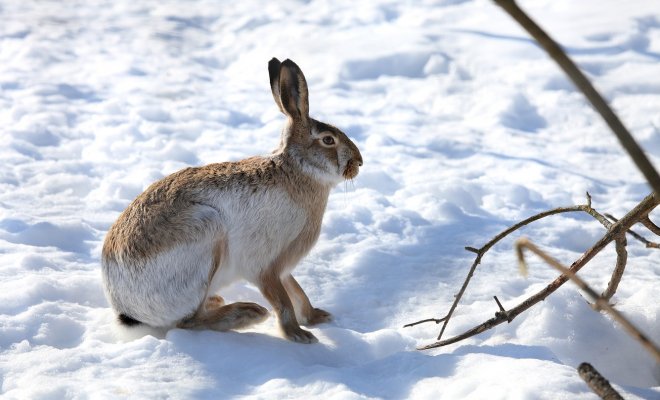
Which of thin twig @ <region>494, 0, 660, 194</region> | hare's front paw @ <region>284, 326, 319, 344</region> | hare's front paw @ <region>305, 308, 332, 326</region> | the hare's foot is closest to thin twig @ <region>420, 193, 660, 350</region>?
hare's front paw @ <region>284, 326, 319, 344</region>

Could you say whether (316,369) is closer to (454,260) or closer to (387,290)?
(387,290)

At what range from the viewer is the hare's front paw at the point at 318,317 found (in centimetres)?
353

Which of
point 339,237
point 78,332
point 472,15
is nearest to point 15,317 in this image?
point 78,332

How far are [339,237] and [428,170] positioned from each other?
1.21 metres

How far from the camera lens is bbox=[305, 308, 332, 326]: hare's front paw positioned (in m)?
3.53

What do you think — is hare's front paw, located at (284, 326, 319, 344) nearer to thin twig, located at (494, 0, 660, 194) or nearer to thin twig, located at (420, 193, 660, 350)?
thin twig, located at (420, 193, 660, 350)

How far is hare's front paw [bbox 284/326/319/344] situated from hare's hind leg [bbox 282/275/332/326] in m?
0.24

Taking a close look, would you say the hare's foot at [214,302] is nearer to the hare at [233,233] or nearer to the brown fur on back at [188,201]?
the hare at [233,233]

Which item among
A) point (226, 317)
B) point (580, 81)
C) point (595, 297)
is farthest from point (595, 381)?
point (226, 317)

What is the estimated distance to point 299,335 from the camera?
10.7ft

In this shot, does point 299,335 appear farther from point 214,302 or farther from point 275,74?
point 275,74

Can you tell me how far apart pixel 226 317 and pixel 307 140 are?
85 centimetres

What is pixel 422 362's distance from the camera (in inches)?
→ 110

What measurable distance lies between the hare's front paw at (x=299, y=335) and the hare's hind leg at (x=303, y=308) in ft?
0.80
